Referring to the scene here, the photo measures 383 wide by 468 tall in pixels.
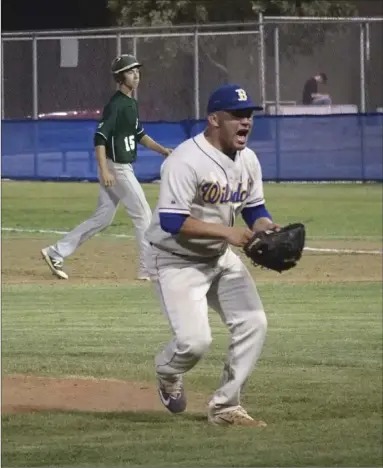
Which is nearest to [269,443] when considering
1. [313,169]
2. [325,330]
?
[325,330]

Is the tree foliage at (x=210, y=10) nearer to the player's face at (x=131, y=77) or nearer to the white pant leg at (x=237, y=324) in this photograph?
the player's face at (x=131, y=77)

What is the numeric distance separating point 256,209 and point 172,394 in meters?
1.09

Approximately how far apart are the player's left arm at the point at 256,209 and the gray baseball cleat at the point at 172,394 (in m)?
0.92

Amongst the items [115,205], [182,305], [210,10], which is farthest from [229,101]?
[210,10]

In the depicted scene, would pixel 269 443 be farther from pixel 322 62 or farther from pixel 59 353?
pixel 322 62

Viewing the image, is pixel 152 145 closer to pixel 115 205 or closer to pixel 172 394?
pixel 115 205

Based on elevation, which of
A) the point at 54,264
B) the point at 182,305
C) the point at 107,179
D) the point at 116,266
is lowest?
the point at 116,266

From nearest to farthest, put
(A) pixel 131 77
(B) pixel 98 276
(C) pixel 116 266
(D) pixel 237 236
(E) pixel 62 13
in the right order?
(D) pixel 237 236
(A) pixel 131 77
(B) pixel 98 276
(C) pixel 116 266
(E) pixel 62 13

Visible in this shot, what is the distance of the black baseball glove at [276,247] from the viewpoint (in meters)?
7.30

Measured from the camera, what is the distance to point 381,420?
767cm

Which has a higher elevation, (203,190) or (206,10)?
(206,10)

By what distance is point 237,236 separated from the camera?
23.4 ft

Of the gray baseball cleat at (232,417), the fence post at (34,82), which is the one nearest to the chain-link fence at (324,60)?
the fence post at (34,82)

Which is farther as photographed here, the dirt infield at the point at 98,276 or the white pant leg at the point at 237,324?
the dirt infield at the point at 98,276
